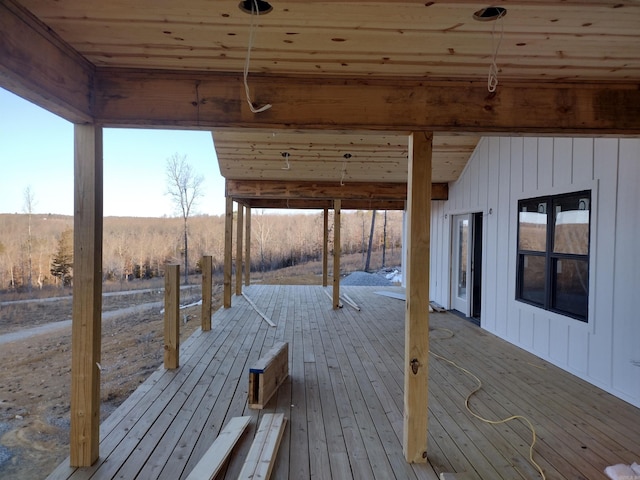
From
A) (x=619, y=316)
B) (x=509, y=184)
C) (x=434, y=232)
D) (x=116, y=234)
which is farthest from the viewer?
(x=116, y=234)

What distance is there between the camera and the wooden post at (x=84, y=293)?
224 centimetres

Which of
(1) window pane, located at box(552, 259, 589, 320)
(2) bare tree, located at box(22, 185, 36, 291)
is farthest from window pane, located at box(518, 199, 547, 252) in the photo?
(2) bare tree, located at box(22, 185, 36, 291)

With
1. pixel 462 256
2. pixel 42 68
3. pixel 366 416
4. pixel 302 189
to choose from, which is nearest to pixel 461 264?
pixel 462 256

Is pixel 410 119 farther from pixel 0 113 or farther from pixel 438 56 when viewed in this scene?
pixel 0 113

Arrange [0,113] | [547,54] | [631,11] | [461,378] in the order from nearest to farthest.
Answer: [631,11] < [547,54] < [461,378] < [0,113]

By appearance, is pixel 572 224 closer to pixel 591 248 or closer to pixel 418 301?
pixel 591 248

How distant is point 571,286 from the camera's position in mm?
4129

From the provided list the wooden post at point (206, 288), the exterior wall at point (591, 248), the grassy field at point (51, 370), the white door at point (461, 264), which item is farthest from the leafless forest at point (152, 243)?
the exterior wall at point (591, 248)

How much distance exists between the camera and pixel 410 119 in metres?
2.32

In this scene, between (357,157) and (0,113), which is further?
(0,113)

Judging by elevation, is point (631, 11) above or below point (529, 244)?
above

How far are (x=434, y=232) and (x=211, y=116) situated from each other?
731cm

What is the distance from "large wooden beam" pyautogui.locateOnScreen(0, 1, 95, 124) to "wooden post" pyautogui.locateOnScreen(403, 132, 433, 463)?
1975 millimetres

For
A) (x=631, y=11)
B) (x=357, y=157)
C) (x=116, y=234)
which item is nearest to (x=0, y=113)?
(x=116, y=234)
